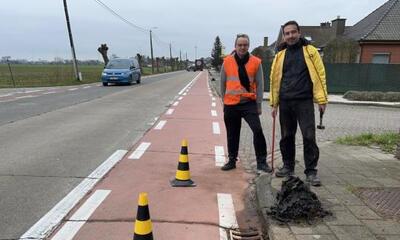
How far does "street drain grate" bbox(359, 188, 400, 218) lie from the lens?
4079 mm

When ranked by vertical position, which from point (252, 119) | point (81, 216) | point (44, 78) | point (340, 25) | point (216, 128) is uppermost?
point (340, 25)

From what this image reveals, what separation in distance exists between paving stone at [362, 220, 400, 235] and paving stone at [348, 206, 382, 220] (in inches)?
4.2

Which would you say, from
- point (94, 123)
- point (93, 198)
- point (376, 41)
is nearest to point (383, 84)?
point (376, 41)

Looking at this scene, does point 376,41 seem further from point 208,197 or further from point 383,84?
point 208,197

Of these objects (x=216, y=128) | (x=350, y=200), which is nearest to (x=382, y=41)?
(x=216, y=128)

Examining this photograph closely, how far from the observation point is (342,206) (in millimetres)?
4184

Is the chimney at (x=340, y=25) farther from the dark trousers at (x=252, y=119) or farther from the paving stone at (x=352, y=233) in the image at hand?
the paving stone at (x=352, y=233)

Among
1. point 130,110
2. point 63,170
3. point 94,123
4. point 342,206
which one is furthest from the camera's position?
point 130,110

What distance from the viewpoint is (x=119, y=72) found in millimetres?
26922

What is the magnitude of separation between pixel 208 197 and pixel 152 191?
2.37 feet

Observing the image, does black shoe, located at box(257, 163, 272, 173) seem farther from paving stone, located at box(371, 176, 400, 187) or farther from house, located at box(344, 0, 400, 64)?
house, located at box(344, 0, 400, 64)

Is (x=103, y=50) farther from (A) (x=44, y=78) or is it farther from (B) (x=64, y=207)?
(B) (x=64, y=207)

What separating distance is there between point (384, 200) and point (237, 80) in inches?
97.9

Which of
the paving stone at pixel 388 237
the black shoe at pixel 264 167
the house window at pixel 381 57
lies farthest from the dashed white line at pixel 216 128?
the house window at pixel 381 57
